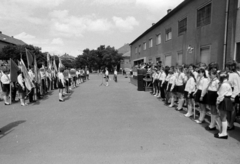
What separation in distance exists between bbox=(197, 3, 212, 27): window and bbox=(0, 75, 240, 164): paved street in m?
9.58

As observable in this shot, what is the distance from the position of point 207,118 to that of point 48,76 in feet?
39.4

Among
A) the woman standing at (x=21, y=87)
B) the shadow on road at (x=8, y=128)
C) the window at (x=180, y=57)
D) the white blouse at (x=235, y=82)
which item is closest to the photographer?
the white blouse at (x=235, y=82)

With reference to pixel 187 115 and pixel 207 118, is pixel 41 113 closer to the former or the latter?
pixel 187 115

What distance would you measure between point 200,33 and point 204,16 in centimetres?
130

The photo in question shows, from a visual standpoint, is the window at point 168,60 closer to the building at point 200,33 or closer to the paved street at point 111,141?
the building at point 200,33

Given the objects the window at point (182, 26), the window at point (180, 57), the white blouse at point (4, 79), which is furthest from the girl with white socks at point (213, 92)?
the window at point (182, 26)

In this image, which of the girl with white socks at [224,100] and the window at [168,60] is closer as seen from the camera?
the girl with white socks at [224,100]

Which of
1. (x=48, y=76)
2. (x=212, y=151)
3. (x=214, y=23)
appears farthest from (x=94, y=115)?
(x=214, y=23)

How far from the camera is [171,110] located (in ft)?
23.7

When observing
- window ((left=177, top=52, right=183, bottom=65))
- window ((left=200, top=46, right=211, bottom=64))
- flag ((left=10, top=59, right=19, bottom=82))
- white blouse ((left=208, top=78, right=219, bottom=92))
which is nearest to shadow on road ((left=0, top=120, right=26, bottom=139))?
flag ((left=10, top=59, right=19, bottom=82))

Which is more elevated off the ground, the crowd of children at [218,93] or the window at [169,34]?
the window at [169,34]

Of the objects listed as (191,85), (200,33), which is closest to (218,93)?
(191,85)

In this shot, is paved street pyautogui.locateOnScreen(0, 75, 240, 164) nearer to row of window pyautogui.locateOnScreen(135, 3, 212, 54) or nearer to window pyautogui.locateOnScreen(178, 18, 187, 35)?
row of window pyautogui.locateOnScreen(135, 3, 212, 54)

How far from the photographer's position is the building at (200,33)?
31.7ft
